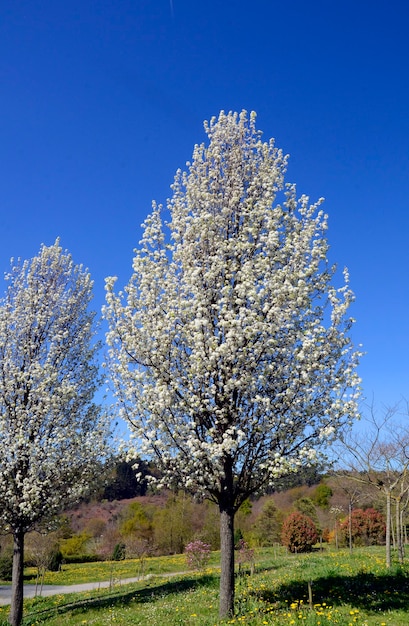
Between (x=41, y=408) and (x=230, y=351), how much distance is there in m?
7.88

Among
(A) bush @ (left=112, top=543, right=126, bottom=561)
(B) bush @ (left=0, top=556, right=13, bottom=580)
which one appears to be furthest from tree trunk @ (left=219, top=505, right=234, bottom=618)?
(A) bush @ (left=112, top=543, right=126, bottom=561)

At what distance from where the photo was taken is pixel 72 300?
1595 centimetres

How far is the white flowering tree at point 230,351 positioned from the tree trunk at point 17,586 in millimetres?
7419

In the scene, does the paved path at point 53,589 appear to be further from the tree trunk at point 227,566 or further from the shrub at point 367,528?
the shrub at point 367,528

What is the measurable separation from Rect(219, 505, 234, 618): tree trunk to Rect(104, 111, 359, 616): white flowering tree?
3 centimetres

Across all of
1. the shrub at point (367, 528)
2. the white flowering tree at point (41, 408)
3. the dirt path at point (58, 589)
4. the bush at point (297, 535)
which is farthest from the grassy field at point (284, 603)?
the shrub at point (367, 528)

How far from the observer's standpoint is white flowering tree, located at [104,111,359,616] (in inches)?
348

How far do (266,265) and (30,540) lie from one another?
28.5 m

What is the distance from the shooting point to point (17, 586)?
1402 centimetres

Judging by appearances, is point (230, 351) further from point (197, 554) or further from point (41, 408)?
point (197, 554)

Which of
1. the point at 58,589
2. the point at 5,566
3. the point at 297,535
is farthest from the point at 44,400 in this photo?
the point at 5,566

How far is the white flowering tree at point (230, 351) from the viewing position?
8.83 meters

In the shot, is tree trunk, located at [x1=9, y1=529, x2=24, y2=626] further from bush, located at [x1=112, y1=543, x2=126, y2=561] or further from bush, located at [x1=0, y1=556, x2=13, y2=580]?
bush, located at [x1=112, y1=543, x2=126, y2=561]

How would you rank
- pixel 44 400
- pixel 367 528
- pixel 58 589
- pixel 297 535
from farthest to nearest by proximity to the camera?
1. pixel 367 528
2. pixel 297 535
3. pixel 58 589
4. pixel 44 400
